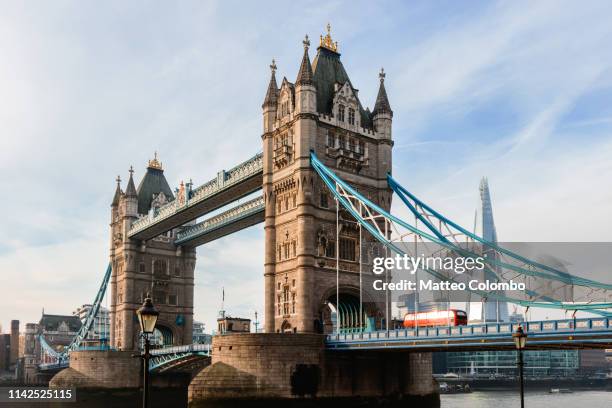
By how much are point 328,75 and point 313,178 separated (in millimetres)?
11120

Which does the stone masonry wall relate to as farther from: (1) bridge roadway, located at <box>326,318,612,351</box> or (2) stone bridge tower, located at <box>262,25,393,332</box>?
(1) bridge roadway, located at <box>326,318,612,351</box>

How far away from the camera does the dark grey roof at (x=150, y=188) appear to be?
329ft

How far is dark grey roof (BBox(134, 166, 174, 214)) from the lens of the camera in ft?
329

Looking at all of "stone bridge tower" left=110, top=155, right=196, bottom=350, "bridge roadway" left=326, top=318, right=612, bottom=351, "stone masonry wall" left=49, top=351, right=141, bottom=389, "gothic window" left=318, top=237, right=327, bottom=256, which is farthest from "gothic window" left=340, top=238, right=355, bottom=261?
"stone bridge tower" left=110, top=155, right=196, bottom=350

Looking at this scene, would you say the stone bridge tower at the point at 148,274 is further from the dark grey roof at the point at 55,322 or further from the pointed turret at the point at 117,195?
the dark grey roof at the point at 55,322

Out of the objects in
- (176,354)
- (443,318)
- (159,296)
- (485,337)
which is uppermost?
(159,296)

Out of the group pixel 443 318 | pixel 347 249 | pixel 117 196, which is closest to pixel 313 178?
pixel 347 249

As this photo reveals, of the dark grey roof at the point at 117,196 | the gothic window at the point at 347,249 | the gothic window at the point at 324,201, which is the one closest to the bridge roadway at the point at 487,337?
the gothic window at the point at 347,249

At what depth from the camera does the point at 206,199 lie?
7775cm

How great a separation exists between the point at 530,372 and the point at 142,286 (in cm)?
9926

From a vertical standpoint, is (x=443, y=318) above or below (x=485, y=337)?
above

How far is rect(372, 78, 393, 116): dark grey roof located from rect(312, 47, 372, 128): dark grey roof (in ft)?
3.78

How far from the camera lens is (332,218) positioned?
61375mm

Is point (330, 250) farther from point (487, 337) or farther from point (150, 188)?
point (150, 188)
